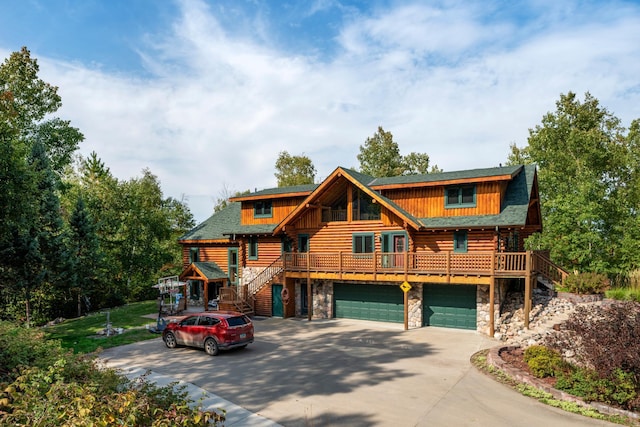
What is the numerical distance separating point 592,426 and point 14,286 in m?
26.6

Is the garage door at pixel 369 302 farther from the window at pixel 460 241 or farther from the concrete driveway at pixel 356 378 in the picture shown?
the window at pixel 460 241

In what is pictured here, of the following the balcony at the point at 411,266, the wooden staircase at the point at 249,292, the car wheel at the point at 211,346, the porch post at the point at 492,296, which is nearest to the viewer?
the car wheel at the point at 211,346

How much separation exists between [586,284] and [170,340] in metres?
21.1

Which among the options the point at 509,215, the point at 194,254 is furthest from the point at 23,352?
the point at 194,254

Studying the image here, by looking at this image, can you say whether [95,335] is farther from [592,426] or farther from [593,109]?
[593,109]

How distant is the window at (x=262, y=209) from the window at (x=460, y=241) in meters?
12.6

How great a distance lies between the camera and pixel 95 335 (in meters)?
20.7

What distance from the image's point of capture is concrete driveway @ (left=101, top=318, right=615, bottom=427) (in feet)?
34.3

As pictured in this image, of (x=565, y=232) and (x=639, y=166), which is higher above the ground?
(x=639, y=166)

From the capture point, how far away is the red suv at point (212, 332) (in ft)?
53.8

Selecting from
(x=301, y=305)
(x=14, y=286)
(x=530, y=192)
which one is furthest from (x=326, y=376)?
(x=14, y=286)

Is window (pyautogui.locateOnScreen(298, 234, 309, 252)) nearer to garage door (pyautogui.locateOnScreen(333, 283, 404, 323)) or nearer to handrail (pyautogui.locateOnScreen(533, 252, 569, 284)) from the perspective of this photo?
garage door (pyautogui.locateOnScreen(333, 283, 404, 323))

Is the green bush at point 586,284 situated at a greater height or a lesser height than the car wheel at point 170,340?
greater

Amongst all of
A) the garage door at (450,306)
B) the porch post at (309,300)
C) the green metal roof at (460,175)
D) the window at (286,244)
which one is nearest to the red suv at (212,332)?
the porch post at (309,300)
